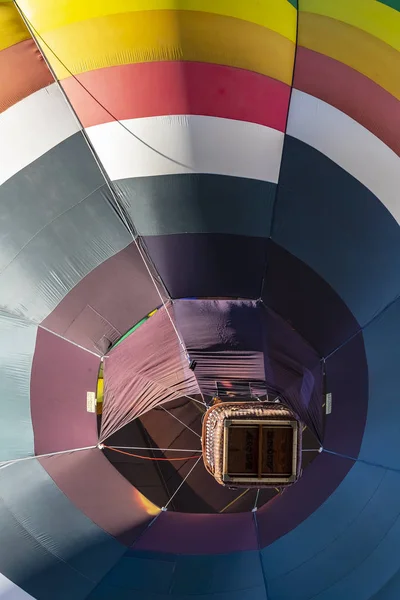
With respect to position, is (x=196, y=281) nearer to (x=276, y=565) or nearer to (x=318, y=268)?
(x=318, y=268)

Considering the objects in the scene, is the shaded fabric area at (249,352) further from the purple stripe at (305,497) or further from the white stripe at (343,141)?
the white stripe at (343,141)

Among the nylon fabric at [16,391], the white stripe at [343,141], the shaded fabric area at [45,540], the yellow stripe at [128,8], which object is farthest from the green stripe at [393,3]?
the shaded fabric area at [45,540]

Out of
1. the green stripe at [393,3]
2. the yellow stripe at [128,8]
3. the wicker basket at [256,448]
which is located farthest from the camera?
the green stripe at [393,3]

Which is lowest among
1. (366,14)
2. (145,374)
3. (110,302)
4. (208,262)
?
(145,374)

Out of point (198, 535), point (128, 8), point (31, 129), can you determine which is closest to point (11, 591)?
point (198, 535)

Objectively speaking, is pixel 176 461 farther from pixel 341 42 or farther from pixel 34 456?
pixel 341 42

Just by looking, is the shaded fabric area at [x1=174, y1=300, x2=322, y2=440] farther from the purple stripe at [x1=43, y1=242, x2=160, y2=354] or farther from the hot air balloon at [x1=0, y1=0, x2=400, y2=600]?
the purple stripe at [x1=43, y1=242, x2=160, y2=354]

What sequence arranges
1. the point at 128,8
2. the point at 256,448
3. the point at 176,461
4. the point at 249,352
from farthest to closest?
the point at 176,461 < the point at 249,352 < the point at 128,8 < the point at 256,448
